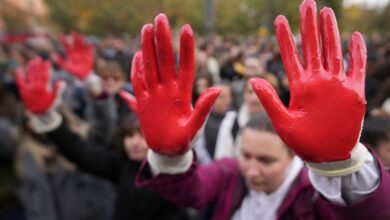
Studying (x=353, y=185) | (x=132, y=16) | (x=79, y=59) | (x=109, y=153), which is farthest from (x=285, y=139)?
(x=132, y=16)

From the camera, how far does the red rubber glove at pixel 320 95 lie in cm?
119

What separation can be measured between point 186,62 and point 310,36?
1.21 feet

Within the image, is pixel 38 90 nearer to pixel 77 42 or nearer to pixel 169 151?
pixel 169 151

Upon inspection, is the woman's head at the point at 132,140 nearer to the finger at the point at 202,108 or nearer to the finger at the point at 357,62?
the finger at the point at 202,108

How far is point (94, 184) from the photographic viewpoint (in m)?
3.41

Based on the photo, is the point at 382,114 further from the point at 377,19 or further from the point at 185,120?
the point at 377,19

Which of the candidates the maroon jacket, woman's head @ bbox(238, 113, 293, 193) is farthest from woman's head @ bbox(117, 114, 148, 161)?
woman's head @ bbox(238, 113, 293, 193)

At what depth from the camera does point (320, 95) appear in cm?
121

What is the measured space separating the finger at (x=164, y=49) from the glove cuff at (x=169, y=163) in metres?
0.27

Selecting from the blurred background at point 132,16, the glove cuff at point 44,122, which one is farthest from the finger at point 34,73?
the blurred background at point 132,16

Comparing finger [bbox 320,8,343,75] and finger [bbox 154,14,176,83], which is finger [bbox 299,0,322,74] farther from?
finger [bbox 154,14,176,83]

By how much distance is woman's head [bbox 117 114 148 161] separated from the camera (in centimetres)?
266

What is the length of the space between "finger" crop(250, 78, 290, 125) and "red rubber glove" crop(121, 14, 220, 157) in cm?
18

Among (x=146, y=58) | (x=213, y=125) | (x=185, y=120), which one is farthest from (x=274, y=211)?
(x=213, y=125)
